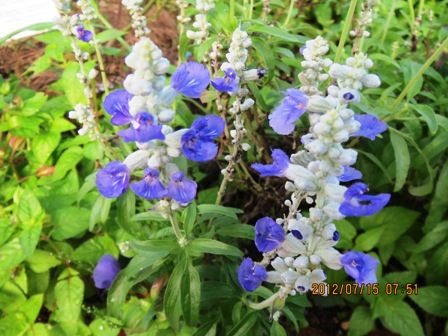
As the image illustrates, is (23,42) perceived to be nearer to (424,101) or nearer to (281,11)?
(281,11)

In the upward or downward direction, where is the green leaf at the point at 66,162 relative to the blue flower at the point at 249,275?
downward

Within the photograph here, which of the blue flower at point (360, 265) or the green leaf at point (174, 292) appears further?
the green leaf at point (174, 292)

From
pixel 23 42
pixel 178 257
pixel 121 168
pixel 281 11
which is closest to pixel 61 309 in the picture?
pixel 178 257

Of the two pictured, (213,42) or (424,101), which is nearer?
(213,42)

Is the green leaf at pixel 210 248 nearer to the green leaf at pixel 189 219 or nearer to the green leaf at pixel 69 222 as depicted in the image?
the green leaf at pixel 189 219

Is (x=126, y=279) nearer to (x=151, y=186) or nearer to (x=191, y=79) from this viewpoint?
(x=151, y=186)

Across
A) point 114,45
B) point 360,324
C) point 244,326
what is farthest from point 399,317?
point 114,45

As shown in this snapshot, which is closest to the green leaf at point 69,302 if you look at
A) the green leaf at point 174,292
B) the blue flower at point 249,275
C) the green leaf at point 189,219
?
the green leaf at point 174,292
